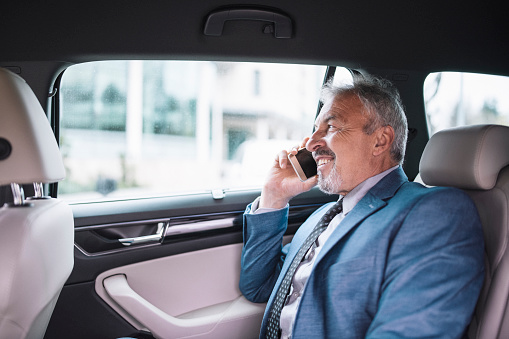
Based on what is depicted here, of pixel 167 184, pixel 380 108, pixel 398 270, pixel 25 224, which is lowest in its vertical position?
pixel 167 184

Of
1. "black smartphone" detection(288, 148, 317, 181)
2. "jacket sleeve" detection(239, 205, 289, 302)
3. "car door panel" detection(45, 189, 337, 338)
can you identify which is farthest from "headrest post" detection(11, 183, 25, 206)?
"black smartphone" detection(288, 148, 317, 181)

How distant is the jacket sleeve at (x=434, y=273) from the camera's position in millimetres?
1339

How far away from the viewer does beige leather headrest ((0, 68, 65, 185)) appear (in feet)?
4.50

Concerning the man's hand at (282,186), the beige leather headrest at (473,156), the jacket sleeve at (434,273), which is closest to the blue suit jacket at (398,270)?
the jacket sleeve at (434,273)

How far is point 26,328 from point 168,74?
140 centimetres

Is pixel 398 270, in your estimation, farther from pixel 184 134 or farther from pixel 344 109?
pixel 184 134

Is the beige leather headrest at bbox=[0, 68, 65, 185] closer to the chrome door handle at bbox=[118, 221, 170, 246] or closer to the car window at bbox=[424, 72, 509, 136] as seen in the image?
the chrome door handle at bbox=[118, 221, 170, 246]

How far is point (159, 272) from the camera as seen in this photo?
87.4 inches

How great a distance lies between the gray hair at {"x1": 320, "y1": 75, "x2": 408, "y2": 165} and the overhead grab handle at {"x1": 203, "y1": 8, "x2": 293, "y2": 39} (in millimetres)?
374

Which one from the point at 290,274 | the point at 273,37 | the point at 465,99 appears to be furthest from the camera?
the point at 465,99

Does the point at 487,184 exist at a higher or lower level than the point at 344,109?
lower

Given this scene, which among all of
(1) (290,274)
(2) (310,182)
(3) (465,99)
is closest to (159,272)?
(1) (290,274)

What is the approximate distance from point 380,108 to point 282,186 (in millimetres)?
564

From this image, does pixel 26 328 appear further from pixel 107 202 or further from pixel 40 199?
pixel 107 202
